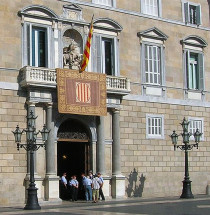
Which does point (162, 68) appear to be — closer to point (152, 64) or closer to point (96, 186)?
point (152, 64)

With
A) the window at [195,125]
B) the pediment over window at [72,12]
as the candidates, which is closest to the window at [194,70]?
the window at [195,125]

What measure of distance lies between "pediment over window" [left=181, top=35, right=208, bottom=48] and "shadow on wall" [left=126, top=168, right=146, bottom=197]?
1012 cm

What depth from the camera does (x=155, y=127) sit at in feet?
127

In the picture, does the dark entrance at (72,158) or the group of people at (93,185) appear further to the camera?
the dark entrance at (72,158)

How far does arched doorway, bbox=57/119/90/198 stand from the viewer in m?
35.3

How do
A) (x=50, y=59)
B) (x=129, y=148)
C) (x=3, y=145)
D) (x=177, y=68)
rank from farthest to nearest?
(x=177, y=68), (x=129, y=148), (x=50, y=59), (x=3, y=145)

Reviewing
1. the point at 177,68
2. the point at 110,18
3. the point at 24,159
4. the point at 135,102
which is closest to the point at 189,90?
the point at 177,68

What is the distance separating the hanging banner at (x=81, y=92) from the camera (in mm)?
33625

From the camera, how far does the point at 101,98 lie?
1395 inches

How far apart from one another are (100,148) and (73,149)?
7.85ft

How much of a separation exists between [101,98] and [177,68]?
7.43 metres

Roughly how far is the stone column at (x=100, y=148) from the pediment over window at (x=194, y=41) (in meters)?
9.42

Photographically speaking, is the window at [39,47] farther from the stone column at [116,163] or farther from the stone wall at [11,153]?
the stone column at [116,163]

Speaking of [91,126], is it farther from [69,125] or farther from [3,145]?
[3,145]
